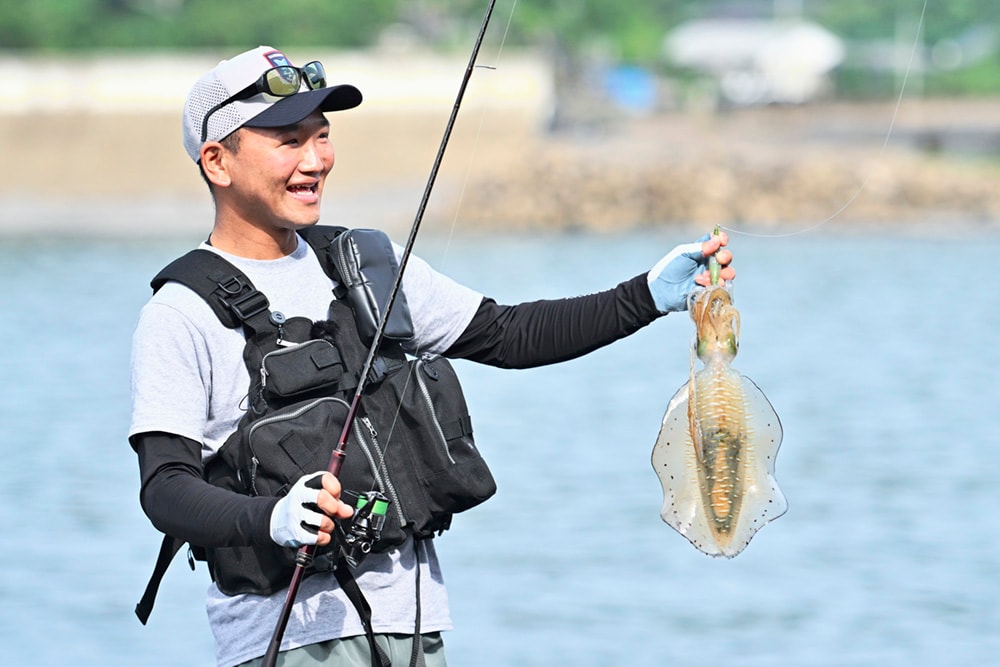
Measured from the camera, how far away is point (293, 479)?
3.02 m

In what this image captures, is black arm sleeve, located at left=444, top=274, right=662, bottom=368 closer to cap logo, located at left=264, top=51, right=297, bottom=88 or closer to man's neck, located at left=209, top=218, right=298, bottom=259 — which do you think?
man's neck, located at left=209, top=218, right=298, bottom=259

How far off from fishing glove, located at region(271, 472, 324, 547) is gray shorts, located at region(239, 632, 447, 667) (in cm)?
34

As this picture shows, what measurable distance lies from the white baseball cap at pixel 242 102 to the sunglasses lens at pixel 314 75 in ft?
0.05

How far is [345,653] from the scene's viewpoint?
3057mm

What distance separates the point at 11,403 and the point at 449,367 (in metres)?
12.0

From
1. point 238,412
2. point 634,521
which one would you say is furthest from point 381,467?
point 634,521

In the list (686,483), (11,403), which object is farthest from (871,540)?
(11,403)

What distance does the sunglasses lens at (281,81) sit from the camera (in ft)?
10.3

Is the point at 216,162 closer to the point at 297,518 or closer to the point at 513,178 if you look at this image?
the point at 297,518

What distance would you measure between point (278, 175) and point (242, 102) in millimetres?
153

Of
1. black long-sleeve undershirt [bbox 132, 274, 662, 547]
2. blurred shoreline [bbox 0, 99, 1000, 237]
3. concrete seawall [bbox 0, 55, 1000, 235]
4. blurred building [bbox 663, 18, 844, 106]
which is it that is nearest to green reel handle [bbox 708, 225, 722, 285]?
black long-sleeve undershirt [bbox 132, 274, 662, 547]

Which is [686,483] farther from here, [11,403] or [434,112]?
[434,112]

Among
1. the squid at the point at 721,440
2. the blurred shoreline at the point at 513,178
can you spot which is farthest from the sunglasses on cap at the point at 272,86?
the blurred shoreline at the point at 513,178

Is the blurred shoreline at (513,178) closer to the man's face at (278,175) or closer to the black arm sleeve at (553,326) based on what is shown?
the black arm sleeve at (553,326)
